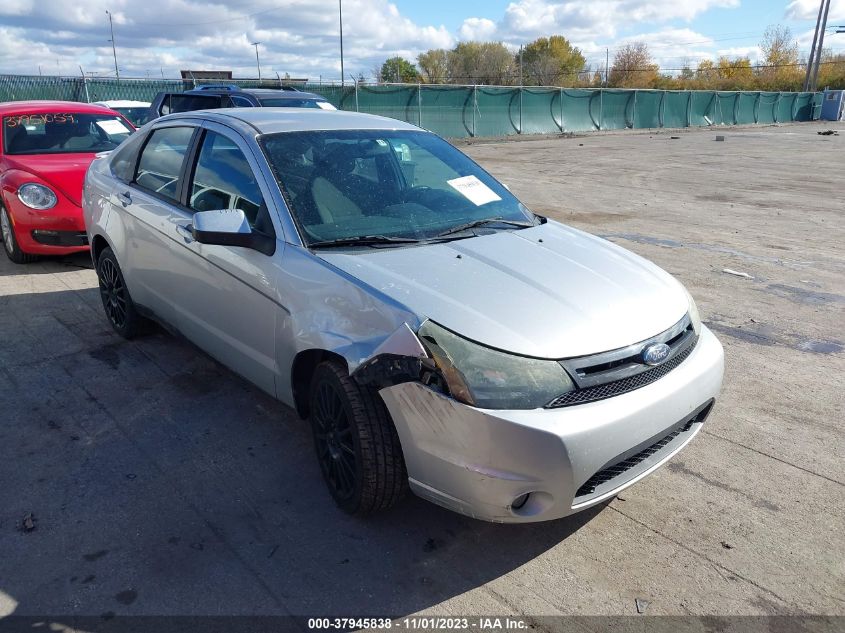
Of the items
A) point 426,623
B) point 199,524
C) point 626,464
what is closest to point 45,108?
point 199,524

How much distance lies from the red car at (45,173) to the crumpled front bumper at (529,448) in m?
5.64

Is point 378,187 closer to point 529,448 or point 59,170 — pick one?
point 529,448

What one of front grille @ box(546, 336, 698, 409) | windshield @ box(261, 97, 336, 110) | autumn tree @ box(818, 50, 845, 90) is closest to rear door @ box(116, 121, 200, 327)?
front grille @ box(546, 336, 698, 409)

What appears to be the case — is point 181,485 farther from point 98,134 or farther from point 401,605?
point 98,134

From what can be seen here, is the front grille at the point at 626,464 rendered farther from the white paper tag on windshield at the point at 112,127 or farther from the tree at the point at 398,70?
the tree at the point at 398,70

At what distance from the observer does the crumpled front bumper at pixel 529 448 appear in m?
2.39

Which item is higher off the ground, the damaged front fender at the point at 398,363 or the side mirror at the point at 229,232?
the side mirror at the point at 229,232

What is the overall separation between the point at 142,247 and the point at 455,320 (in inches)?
109

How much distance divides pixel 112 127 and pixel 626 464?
25.5ft

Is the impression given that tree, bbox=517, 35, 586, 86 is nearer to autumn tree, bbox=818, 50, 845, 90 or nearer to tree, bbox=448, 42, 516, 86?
tree, bbox=448, 42, 516, 86

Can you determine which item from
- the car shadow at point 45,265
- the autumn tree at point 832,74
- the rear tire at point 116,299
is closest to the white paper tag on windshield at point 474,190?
the rear tire at point 116,299

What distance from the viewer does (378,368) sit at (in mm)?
2641

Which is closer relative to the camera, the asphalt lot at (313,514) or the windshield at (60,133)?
the asphalt lot at (313,514)

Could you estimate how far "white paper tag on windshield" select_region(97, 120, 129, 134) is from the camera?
27.0ft
